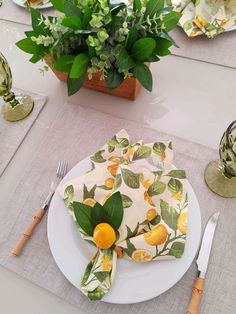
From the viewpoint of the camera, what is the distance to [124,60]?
52 cm

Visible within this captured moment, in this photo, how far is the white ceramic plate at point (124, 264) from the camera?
1.35ft

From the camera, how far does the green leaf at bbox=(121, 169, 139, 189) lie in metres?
0.45

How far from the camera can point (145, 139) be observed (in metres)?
0.59

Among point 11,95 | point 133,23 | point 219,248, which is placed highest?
point 133,23

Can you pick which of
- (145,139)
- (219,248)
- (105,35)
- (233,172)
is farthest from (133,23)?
(219,248)

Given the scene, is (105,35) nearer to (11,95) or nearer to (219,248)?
(11,95)

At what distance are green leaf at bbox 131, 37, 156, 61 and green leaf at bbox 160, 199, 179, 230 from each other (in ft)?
0.90

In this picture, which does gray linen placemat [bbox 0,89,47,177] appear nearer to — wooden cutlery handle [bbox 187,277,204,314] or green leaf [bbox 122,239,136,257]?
green leaf [bbox 122,239,136,257]

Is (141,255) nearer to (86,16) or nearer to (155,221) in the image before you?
(155,221)

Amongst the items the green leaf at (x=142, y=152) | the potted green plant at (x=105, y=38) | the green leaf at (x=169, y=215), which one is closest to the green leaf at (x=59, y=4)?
the potted green plant at (x=105, y=38)

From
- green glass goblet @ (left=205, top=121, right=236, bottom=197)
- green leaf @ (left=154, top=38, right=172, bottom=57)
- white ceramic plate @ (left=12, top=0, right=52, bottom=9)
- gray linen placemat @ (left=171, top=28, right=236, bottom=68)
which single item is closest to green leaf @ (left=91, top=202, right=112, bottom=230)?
green glass goblet @ (left=205, top=121, right=236, bottom=197)

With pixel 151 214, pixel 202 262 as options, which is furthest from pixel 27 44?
pixel 202 262

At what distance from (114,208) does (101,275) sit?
0.10 meters

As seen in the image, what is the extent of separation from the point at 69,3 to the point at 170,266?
49 centimetres
